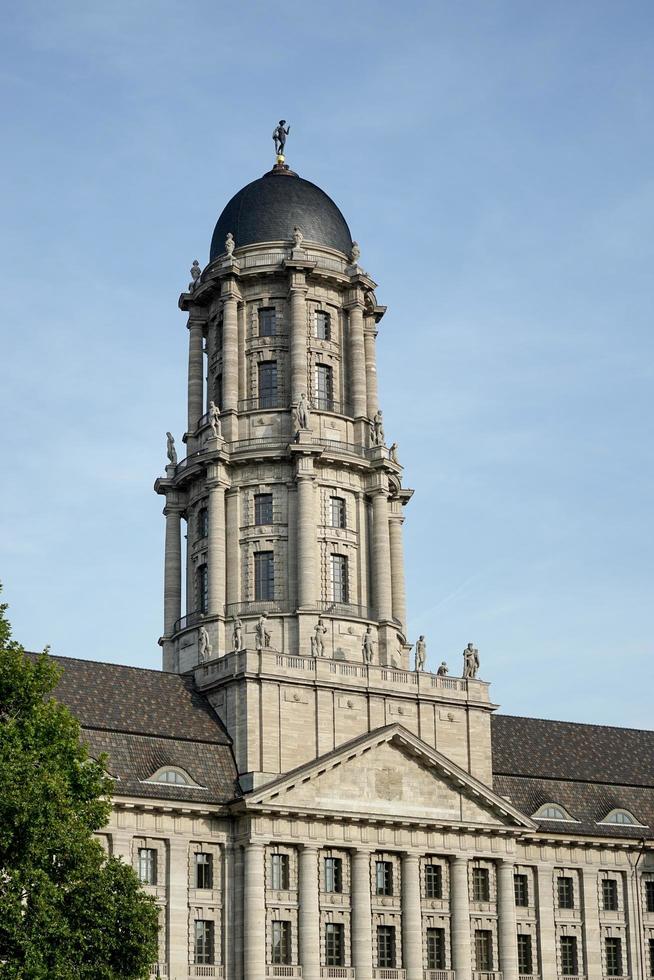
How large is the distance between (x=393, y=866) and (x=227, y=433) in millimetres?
28312

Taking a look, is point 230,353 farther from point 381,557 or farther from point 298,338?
point 381,557

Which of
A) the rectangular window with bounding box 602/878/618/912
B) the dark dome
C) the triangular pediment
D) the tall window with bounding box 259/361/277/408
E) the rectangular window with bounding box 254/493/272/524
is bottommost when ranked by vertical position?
the rectangular window with bounding box 602/878/618/912

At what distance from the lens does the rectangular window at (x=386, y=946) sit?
86500 millimetres

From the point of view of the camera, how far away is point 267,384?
335 ft

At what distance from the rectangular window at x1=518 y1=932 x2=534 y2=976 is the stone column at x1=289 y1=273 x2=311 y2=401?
34.6 m

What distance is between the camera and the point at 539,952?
93.1 m

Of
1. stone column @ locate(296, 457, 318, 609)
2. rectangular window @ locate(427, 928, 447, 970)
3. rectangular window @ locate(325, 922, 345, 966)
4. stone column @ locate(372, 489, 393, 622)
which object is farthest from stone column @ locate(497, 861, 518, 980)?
stone column @ locate(296, 457, 318, 609)

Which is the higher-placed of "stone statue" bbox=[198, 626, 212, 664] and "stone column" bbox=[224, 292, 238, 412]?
"stone column" bbox=[224, 292, 238, 412]

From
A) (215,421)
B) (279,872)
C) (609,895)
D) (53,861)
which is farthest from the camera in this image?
(215,421)

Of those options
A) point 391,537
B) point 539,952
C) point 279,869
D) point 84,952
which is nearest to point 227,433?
point 391,537

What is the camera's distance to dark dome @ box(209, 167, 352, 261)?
345 ft

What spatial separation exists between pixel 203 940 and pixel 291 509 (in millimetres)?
26906

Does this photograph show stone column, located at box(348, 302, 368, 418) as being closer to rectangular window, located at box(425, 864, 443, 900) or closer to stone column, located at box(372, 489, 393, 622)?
stone column, located at box(372, 489, 393, 622)

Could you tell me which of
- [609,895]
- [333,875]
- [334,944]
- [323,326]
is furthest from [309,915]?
[323,326]
